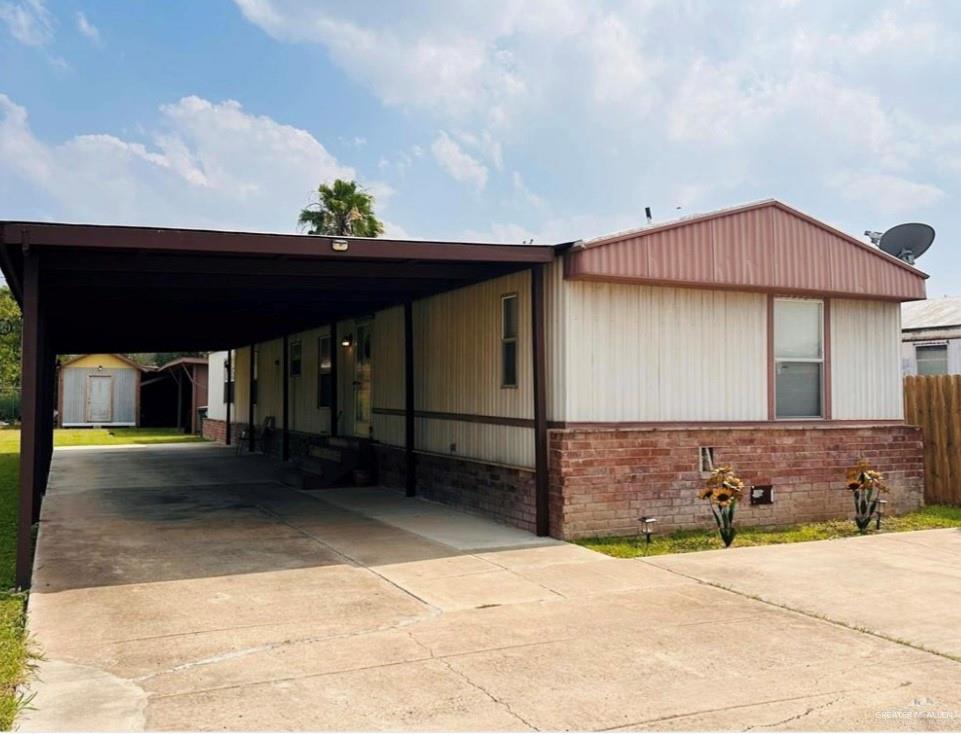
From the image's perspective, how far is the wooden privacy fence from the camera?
11.8 meters

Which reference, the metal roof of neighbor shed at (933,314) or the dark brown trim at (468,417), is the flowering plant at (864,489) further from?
the metal roof of neighbor shed at (933,314)

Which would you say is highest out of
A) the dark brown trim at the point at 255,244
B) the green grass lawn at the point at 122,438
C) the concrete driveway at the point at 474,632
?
the dark brown trim at the point at 255,244

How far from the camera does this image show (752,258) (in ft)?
32.9

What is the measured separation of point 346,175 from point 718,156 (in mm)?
17642

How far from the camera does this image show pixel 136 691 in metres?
4.57

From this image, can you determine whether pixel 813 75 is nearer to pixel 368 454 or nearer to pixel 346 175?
pixel 368 454

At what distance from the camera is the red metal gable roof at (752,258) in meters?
9.20

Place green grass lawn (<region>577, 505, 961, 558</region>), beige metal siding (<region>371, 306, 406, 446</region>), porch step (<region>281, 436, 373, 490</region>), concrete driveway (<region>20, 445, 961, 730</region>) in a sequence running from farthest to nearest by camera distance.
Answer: porch step (<region>281, 436, 373, 490</region>) < beige metal siding (<region>371, 306, 406, 446</region>) < green grass lawn (<region>577, 505, 961, 558</region>) < concrete driveway (<region>20, 445, 961, 730</region>)

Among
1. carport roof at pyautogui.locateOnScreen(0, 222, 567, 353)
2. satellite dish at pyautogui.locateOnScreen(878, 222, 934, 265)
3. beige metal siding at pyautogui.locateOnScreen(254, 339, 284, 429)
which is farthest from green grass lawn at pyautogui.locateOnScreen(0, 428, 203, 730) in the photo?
satellite dish at pyautogui.locateOnScreen(878, 222, 934, 265)

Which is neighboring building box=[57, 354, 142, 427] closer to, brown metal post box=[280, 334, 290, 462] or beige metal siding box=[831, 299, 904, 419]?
brown metal post box=[280, 334, 290, 462]

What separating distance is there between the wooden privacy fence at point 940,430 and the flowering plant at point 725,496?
15.0 ft

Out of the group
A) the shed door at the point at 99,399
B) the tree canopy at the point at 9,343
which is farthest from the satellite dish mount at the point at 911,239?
the tree canopy at the point at 9,343

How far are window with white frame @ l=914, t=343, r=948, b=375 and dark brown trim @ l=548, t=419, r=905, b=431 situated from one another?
6.14 metres

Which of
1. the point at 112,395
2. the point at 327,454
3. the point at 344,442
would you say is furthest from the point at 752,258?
the point at 112,395
